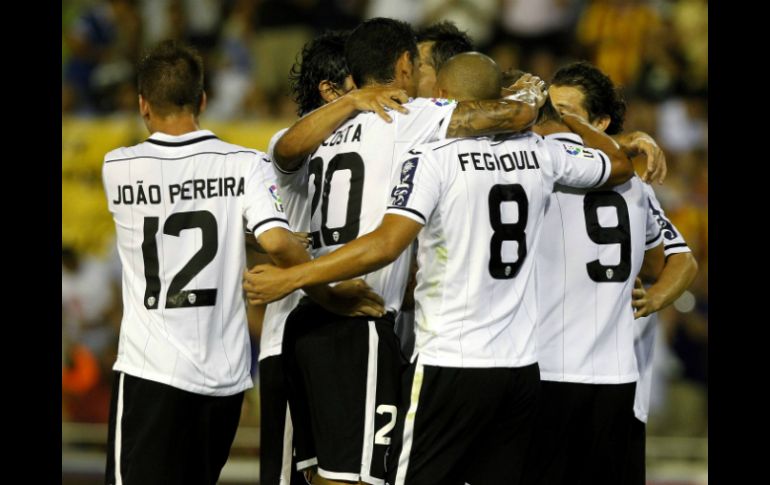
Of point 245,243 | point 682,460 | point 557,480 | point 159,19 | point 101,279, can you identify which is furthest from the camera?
point 159,19

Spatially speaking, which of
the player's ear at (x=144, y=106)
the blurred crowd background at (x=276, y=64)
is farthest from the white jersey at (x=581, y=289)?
the blurred crowd background at (x=276, y=64)

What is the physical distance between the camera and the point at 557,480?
4.70 meters

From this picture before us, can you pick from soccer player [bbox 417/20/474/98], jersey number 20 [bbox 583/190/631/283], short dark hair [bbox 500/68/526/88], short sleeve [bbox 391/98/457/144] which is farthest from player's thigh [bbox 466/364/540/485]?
soccer player [bbox 417/20/474/98]

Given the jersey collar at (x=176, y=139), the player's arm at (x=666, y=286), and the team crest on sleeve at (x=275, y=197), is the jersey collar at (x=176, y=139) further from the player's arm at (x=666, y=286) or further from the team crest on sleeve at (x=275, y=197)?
the player's arm at (x=666, y=286)

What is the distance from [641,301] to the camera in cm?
497

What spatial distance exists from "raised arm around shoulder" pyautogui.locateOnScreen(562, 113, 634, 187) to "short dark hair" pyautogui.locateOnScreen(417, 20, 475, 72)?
1.05m

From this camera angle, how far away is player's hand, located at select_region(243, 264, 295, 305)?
13.2ft

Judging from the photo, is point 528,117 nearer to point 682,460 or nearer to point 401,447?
point 401,447

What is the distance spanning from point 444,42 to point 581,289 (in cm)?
174

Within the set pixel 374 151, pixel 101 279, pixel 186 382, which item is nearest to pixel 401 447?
pixel 186 382

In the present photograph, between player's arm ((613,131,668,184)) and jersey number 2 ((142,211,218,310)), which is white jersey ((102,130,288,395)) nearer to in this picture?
jersey number 2 ((142,211,218,310))

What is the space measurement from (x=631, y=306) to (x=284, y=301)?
1.65 metres

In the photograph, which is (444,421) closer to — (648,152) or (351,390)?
(351,390)

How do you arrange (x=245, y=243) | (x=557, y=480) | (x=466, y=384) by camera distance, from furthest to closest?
(x=557, y=480), (x=245, y=243), (x=466, y=384)
